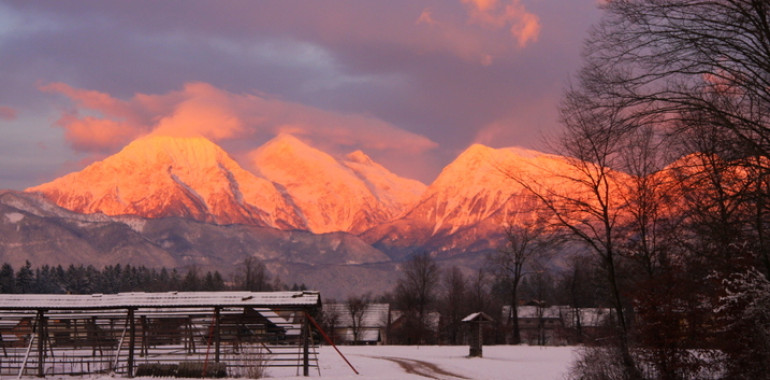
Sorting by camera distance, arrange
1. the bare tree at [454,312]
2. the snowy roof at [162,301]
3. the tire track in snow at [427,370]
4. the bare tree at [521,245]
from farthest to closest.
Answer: the bare tree at [454,312] → the tire track in snow at [427,370] → the snowy roof at [162,301] → the bare tree at [521,245]

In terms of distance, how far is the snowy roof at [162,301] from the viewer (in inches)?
1078

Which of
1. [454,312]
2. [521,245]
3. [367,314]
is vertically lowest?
[367,314]

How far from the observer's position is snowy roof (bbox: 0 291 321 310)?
89.9 feet

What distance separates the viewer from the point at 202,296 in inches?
1108

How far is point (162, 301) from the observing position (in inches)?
1097

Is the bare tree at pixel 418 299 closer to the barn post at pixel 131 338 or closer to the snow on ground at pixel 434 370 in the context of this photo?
the snow on ground at pixel 434 370

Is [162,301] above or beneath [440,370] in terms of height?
above

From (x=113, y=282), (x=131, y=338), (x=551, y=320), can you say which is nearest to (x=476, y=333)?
(x=131, y=338)

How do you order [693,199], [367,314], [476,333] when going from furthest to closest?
[367,314] → [476,333] → [693,199]

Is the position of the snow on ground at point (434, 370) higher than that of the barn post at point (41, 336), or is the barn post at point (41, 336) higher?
the barn post at point (41, 336)

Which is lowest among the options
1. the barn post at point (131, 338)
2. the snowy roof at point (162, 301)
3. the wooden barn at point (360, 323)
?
the wooden barn at point (360, 323)

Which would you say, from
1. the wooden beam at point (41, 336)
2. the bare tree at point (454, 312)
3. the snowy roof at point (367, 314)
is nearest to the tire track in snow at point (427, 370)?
the wooden beam at point (41, 336)

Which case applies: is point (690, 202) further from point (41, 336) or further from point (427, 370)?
point (41, 336)

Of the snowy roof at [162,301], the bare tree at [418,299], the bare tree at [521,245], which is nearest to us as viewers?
the bare tree at [521,245]
